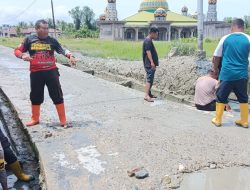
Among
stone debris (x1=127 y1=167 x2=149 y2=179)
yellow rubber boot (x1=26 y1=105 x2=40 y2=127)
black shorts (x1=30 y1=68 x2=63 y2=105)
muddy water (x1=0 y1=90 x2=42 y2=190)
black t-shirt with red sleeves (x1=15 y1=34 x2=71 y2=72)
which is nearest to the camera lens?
stone debris (x1=127 y1=167 x2=149 y2=179)

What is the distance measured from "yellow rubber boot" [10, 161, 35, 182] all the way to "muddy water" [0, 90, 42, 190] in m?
0.06

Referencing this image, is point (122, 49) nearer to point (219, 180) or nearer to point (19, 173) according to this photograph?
point (19, 173)

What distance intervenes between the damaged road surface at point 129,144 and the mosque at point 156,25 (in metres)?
61.7

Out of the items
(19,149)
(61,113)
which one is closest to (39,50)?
(61,113)

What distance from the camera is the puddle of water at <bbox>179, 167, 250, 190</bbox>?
4.22 metres

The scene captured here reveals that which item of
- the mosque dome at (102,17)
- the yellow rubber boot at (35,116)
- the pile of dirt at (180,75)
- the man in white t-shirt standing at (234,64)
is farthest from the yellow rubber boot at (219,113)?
the mosque dome at (102,17)

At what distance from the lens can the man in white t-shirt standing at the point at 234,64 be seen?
623 centimetres

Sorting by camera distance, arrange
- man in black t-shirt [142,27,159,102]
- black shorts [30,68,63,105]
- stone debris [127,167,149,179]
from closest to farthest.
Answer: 1. stone debris [127,167,149,179]
2. black shorts [30,68,63,105]
3. man in black t-shirt [142,27,159,102]

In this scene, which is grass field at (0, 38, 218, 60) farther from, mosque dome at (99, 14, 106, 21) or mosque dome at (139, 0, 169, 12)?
mosque dome at (139, 0, 169, 12)

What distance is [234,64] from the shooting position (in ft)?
20.6

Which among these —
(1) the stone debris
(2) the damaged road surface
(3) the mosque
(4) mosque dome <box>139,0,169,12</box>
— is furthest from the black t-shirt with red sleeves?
(4) mosque dome <box>139,0,169,12</box>

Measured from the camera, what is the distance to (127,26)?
7269cm

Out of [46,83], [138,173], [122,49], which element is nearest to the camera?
[138,173]

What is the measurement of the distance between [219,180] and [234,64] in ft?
8.07
